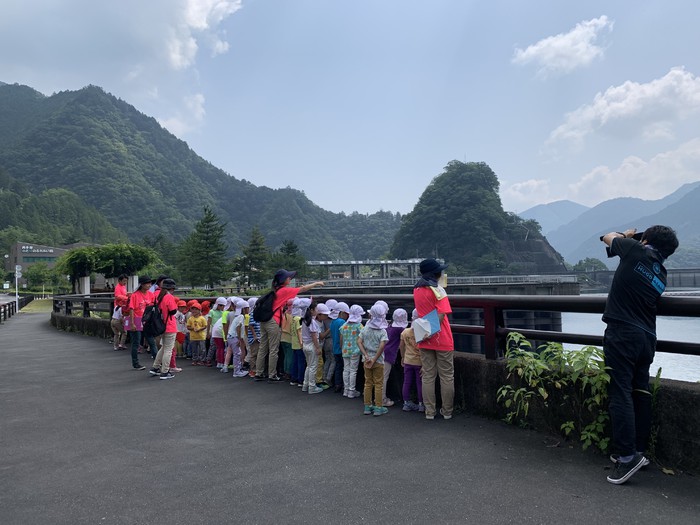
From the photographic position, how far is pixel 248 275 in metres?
81.9

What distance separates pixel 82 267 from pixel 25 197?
134634 millimetres

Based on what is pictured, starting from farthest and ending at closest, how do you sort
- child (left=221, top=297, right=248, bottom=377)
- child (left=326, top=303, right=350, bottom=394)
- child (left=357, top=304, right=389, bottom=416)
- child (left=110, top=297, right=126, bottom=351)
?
child (left=110, top=297, right=126, bottom=351)
child (left=221, top=297, right=248, bottom=377)
child (left=326, top=303, right=350, bottom=394)
child (left=357, top=304, right=389, bottom=416)

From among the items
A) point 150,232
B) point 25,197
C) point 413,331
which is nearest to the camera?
point 413,331

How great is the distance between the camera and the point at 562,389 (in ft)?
13.9

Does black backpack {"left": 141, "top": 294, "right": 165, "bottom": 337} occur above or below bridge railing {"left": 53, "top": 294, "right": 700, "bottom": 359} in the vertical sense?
below

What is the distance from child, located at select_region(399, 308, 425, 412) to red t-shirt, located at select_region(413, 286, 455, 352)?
0.33 m

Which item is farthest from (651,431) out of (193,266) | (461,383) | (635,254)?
(193,266)

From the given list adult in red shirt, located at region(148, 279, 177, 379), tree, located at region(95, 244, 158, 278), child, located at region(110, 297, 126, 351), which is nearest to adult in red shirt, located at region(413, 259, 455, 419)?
adult in red shirt, located at region(148, 279, 177, 379)

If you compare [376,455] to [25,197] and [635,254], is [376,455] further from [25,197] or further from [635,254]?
[25,197]

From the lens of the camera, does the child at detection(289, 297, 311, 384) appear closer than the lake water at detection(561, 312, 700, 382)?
Yes

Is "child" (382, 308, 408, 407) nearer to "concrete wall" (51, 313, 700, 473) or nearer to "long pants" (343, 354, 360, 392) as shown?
"concrete wall" (51, 313, 700, 473)

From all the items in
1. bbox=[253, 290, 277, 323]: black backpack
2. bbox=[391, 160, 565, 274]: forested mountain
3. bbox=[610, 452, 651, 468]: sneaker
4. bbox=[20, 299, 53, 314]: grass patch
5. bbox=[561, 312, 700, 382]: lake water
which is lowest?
bbox=[561, 312, 700, 382]: lake water

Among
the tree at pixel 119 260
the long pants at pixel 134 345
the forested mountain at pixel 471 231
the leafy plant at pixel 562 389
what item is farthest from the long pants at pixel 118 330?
the forested mountain at pixel 471 231

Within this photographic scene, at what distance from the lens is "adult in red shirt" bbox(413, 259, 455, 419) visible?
5.10m
